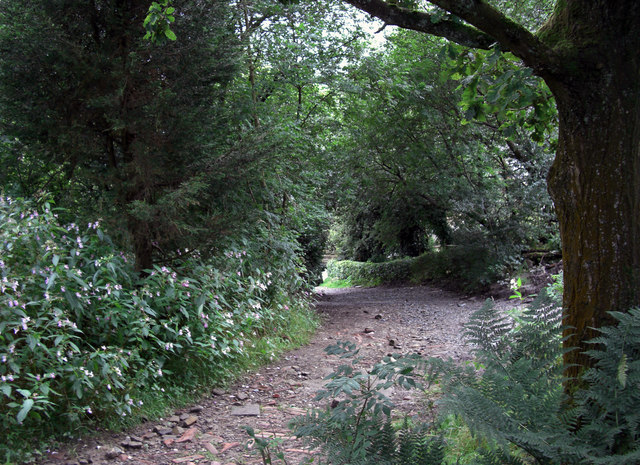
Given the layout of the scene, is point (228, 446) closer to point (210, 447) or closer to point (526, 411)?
point (210, 447)

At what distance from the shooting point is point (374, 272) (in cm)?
1972

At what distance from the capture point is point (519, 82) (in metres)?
2.58

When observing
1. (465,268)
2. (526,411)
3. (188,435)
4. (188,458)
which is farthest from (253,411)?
(465,268)

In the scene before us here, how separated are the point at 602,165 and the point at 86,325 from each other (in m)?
3.62

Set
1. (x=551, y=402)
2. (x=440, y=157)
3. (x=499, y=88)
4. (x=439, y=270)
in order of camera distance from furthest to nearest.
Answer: (x=439, y=270)
(x=440, y=157)
(x=499, y=88)
(x=551, y=402)

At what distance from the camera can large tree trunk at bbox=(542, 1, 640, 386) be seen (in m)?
2.28

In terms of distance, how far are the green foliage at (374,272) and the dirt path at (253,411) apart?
1023 centimetres

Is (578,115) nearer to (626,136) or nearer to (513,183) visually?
(626,136)

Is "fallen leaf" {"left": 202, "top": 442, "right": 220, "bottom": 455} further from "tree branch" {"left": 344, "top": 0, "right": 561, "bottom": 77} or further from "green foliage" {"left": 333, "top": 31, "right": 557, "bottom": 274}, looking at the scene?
"green foliage" {"left": 333, "top": 31, "right": 557, "bottom": 274}

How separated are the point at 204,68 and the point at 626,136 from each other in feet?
12.3

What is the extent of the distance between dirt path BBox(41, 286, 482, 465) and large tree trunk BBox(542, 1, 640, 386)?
1.83 metres

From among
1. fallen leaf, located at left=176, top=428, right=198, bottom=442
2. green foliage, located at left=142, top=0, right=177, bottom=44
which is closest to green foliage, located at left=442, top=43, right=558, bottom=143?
green foliage, located at left=142, top=0, right=177, bottom=44

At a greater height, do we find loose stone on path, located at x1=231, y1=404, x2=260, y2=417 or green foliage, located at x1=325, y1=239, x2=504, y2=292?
green foliage, located at x1=325, y1=239, x2=504, y2=292

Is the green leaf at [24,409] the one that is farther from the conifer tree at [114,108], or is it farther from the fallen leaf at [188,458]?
the conifer tree at [114,108]
